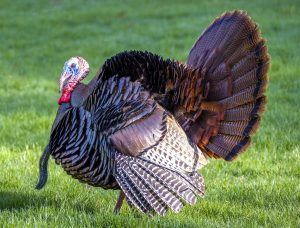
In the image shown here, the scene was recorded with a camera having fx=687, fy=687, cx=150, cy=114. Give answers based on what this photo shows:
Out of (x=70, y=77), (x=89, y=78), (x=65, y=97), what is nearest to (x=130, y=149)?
(x=65, y=97)

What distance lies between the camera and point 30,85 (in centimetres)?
1048

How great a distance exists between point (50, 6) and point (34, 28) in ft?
8.81

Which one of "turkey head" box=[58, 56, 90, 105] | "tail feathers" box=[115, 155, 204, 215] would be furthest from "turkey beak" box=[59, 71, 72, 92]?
"tail feathers" box=[115, 155, 204, 215]

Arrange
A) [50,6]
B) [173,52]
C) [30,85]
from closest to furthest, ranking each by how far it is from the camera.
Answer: [30,85] → [173,52] → [50,6]

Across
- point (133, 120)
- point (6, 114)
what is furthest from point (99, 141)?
point (6, 114)

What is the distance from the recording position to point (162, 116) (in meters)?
4.81

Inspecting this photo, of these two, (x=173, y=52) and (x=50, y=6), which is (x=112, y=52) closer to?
(x=173, y=52)

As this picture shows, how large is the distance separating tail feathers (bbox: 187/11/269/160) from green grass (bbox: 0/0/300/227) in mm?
505

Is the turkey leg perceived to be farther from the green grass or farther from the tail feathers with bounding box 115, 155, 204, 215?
the tail feathers with bounding box 115, 155, 204, 215

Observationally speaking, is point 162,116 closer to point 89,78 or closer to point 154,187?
point 154,187

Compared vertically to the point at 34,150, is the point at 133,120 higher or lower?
higher

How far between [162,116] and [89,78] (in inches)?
236

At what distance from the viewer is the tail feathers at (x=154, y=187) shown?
4.52 meters

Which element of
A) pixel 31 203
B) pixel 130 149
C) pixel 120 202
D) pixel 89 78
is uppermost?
pixel 130 149
